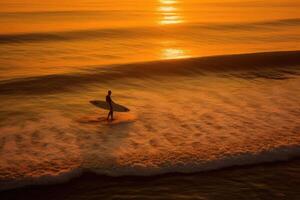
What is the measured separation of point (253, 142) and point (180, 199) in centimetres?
473

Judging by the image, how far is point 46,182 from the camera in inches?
477

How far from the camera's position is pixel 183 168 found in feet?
43.0

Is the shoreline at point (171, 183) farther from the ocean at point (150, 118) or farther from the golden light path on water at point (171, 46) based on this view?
the golden light path on water at point (171, 46)

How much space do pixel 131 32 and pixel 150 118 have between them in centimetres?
2911

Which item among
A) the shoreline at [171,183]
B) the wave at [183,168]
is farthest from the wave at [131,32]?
the shoreline at [171,183]

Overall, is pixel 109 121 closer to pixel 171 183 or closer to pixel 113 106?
pixel 113 106

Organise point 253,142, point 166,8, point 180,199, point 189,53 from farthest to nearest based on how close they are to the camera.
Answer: point 166,8
point 189,53
point 253,142
point 180,199

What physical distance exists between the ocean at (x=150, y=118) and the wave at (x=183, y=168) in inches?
1.2

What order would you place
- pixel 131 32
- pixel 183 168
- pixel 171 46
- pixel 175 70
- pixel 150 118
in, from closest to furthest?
pixel 183 168
pixel 150 118
pixel 175 70
pixel 171 46
pixel 131 32

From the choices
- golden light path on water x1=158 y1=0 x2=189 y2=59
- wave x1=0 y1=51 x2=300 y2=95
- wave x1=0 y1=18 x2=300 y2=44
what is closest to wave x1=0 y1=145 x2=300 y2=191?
wave x1=0 y1=51 x2=300 y2=95

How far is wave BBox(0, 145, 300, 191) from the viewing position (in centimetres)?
1213

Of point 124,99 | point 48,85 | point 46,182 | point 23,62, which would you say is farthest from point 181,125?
point 23,62

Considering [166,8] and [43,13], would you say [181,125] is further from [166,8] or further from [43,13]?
[166,8]

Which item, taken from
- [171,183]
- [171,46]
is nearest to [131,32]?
[171,46]
